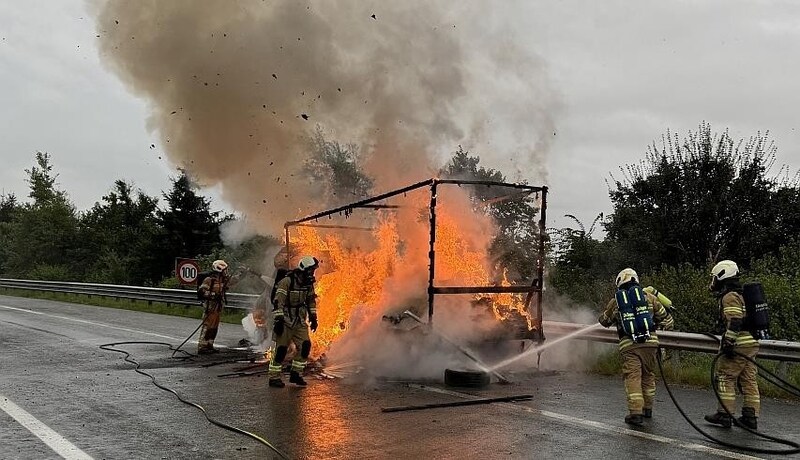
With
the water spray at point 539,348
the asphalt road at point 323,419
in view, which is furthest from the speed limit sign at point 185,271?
the water spray at point 539,348

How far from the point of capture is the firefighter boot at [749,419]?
6398 mm

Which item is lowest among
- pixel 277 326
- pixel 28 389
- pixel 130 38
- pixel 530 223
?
pixel 28 389

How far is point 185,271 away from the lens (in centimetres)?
1881

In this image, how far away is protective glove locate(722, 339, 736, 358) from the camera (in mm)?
6619

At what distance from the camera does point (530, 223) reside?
40.7ft

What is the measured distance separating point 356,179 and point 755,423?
7877 millimetres

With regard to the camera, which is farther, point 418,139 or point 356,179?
point 356,179

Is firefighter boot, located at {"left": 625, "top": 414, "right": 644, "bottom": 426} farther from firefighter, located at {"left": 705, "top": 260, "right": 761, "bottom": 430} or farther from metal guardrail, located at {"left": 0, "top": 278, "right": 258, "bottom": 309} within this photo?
metal guardrail, located at {"left": 0, "top": 278, "right": 258, "bottom": 309}

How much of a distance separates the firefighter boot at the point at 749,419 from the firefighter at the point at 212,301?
845 centimetres

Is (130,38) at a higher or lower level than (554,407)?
higher

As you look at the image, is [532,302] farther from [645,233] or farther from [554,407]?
[645,233]

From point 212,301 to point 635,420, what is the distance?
7.99 meters

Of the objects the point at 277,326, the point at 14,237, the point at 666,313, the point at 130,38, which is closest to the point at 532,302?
the point at 666,313

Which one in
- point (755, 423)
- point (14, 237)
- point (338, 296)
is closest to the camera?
point (755, 423)
